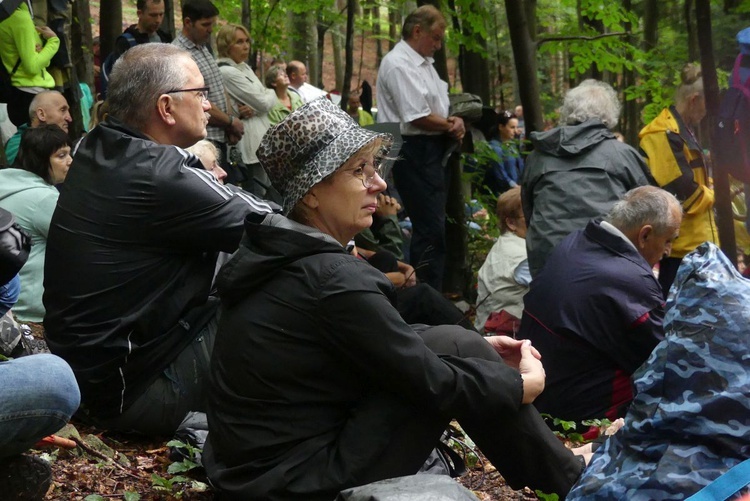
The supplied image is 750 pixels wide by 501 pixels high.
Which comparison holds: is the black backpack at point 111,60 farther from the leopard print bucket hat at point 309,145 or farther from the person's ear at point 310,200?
the person's ear at point 310,200

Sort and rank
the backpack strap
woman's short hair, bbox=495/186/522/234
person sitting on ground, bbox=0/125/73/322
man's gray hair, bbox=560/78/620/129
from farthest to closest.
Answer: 1. woman's short hair, bbox=495/186/522/234
2. man's gray hair, bbox=560/78/620/129
3. person sitting on ground, bbox=0/125/73/322
4. the backpack strap

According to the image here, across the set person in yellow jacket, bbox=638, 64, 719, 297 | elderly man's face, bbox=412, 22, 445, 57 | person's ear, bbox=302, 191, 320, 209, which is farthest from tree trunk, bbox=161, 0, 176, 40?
person's ear, bbox=302, 191, 320, 209

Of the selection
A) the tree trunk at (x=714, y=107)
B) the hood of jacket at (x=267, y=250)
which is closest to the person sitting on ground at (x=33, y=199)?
the hood of jacket at (x=267, y=250)

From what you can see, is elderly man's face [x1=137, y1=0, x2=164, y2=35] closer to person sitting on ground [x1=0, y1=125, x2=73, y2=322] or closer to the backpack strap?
person sitting on ground [x1=0, y1=125, x2=73, y2=322]

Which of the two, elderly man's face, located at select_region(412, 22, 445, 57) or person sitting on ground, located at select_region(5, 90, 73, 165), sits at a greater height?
elderly man's face, located at select_region(412, 22, 445, 57)

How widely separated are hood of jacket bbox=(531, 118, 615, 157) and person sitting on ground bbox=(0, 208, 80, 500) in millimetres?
4427

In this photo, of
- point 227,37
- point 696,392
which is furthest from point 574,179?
point 696,392

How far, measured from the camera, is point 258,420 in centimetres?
334

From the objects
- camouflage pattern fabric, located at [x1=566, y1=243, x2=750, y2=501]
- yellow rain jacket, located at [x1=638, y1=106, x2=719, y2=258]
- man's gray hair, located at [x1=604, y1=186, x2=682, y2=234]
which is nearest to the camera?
camouflage pattern fabric, located at [x1=566, y1=243, x2=750, y2=501]

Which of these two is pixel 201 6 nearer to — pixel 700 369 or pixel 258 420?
pixel 258 420

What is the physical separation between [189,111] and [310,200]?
1.34m

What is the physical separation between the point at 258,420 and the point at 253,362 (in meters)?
0.20

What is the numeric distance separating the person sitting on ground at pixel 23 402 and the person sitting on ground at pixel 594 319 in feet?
8.92

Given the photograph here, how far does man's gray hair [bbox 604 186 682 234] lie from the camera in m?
5.43
